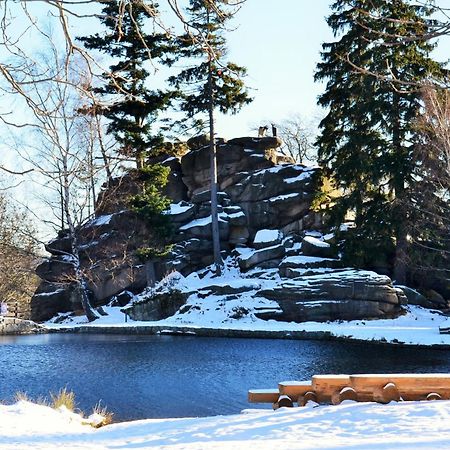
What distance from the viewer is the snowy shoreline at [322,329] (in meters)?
15.4

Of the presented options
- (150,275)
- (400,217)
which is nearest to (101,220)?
(150,275)

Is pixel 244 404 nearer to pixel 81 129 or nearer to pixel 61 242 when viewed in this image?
pixel 81 129

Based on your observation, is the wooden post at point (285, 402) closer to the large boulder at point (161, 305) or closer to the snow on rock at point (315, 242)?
the large boulder at point (161, 305)

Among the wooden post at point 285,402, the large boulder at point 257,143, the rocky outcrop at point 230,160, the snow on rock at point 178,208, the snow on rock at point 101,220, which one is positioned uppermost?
the large boulder at point 257,143

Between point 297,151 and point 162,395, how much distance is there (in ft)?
112

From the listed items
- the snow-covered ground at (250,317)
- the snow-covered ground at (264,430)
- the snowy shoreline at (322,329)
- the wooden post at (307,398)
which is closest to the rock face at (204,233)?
the snow-covered ground at (250,317)

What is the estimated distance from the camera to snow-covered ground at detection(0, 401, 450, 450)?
14.5 ft

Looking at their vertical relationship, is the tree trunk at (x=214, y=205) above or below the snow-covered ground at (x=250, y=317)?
above

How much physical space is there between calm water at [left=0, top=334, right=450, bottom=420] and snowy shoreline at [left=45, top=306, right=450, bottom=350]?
75cm

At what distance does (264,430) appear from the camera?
5250mm

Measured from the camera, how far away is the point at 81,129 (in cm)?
2017

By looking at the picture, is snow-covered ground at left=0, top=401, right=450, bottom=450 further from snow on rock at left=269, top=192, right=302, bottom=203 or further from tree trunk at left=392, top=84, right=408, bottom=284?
snow on rock at left=269, top=192, right=302, bottom=203

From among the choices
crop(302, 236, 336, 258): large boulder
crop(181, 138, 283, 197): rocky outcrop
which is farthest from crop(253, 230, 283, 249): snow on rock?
crop(181, 138, 283, 197): rocky outcrop

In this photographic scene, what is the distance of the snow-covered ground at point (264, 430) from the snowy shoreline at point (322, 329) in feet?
32.8
